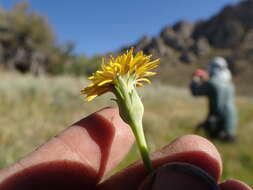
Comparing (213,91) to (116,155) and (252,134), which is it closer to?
(252,134)

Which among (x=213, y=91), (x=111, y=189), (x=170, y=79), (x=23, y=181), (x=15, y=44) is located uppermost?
(x=15, y=44)

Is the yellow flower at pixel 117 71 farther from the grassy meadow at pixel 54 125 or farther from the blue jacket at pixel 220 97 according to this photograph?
the blue jacket at pixel 220 97

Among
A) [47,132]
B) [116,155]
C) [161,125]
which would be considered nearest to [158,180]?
[116,155]

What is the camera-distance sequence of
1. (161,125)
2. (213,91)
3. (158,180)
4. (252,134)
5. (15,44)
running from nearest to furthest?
(158,180)
(161,125)
(213,91)
(252,134)
(15,44)

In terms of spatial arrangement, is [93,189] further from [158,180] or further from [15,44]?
[15,44]

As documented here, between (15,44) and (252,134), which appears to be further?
(15,44)

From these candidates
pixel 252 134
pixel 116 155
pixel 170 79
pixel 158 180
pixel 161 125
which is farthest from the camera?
pixel 170 79

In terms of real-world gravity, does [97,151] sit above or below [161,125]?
above

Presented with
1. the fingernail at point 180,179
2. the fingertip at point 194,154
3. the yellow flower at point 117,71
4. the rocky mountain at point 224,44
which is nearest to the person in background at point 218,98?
the fingertip at point 194,154
